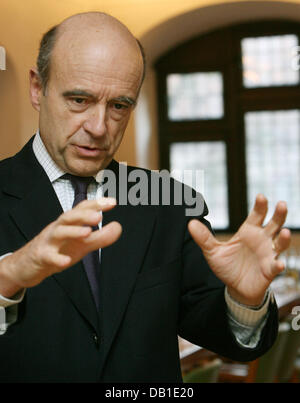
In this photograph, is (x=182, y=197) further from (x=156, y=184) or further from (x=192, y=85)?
(x=192, y=85)

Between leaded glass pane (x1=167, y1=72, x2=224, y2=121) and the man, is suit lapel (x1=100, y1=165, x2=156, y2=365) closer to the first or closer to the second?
the man

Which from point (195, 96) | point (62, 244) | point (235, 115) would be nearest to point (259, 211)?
point (62, 244)

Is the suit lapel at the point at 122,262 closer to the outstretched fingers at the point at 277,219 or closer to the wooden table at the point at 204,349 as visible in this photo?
the outstretched fingers at the point at 277,219

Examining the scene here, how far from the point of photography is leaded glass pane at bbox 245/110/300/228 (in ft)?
27.2

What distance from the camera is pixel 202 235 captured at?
3.87 ft

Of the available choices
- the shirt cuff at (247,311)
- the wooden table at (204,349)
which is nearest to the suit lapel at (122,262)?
the shirt cuff at (247,311)

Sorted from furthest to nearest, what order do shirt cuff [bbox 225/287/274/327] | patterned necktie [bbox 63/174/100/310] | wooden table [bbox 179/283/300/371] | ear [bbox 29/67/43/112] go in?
wooden table [bbox 179/283/300/371] < ear [bbox 29/67/43/112] < patterned necktie [bbox 63/174/100/310] < shirt cuff [bbox 225/287/274/327]

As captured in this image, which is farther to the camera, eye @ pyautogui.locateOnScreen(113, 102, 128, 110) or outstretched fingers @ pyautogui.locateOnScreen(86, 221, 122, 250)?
eye @ pyautogui.locateOnScreen(113, 102, 128, 110)

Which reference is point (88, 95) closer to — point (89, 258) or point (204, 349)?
point (89, 258)

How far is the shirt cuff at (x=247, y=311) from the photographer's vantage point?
131 cm

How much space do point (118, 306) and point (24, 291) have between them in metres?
0.28

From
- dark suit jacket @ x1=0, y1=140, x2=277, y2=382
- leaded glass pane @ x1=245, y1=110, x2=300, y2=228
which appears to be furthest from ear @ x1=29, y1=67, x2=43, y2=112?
leaded glass pane @ x1=245, y1=110, x2=300, y2=228
